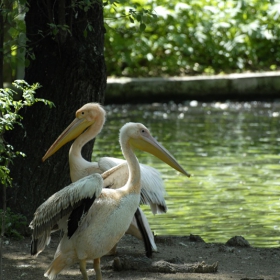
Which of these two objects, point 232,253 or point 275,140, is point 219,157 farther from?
point 232,253

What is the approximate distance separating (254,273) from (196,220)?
1.93 meters

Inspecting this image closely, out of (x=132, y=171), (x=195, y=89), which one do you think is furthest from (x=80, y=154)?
(x=195, y=89)

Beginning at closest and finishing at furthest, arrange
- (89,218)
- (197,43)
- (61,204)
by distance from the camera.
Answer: (61,204) < (89,218) < (197,43)

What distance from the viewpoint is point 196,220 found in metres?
7.15

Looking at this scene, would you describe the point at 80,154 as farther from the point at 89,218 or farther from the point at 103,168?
the point at 89,218

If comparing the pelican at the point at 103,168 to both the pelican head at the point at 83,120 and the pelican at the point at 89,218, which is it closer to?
the pelican head at the point at 83,120

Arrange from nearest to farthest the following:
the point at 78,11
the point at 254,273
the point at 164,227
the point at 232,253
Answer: the point at 254,273
the point at 232,253
the point at 78,11
the point at 164,227

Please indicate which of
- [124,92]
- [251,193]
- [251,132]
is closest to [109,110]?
[124,92]

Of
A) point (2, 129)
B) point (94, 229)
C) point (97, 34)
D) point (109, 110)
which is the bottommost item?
point (109, 110)

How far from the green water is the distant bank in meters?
0.23

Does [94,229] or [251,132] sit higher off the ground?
[94,229]

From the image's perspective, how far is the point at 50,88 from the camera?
6.27m

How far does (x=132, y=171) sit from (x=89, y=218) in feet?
1.41

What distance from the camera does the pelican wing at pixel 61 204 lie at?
4.70m
